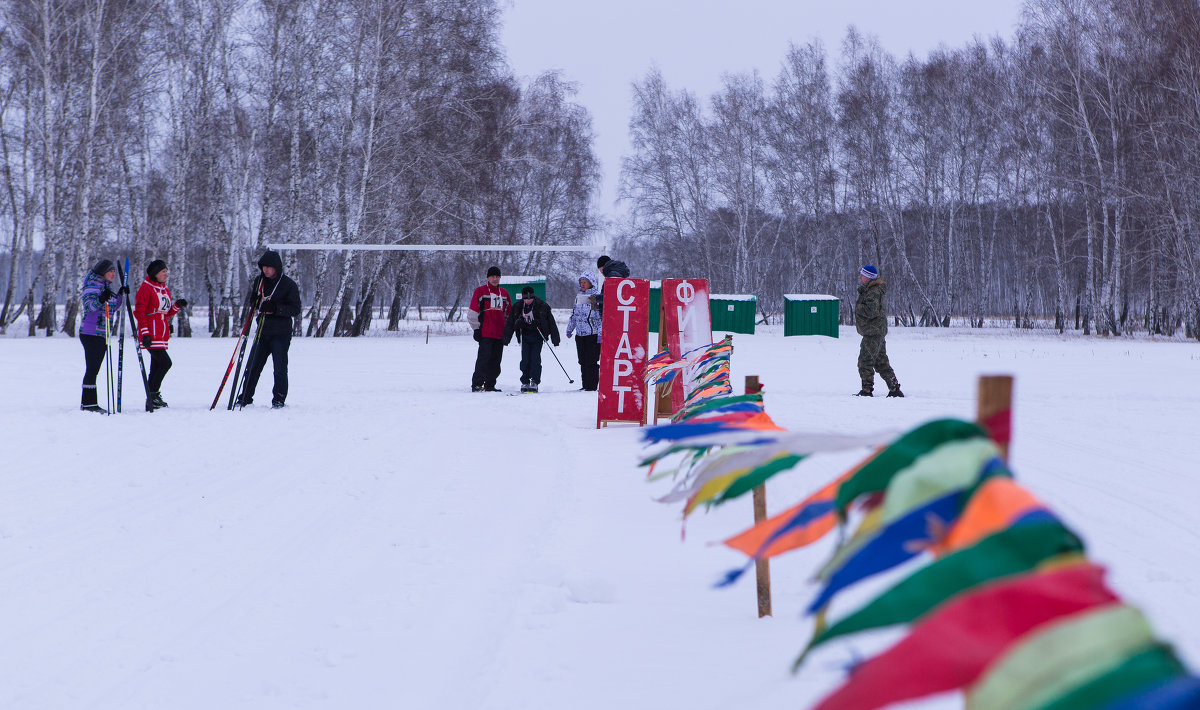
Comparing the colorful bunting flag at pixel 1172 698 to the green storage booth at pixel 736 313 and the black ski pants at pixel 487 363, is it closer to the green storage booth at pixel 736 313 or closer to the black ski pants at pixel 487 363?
the black ski pants at pixel 487 363

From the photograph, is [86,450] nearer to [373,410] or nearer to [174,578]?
[373,410]

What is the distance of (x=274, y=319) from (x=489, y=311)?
284cm

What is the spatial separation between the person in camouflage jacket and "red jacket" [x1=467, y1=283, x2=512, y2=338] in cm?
422

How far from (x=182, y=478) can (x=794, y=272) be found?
39343 millimetres

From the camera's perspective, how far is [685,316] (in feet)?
27.4

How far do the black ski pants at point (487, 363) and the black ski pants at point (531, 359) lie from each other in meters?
0.30

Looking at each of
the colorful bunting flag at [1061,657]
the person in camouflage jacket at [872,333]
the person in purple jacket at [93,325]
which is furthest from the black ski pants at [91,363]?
the colorful bunting flag at [1061,657]

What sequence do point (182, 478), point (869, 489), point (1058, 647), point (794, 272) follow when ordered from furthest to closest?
point (794, 272), point (182, 478), point (869, 489), point (1058, 647)

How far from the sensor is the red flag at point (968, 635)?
1.07 metres

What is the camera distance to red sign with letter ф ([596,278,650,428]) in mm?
8570

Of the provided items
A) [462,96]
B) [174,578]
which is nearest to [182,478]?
[174,578]

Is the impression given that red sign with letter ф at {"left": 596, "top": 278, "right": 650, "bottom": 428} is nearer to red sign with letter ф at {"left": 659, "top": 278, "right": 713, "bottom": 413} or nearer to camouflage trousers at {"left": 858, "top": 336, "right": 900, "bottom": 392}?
red sign with letter ф at {"left": 659, "top": 278, "right": 713, "bottom": 413}

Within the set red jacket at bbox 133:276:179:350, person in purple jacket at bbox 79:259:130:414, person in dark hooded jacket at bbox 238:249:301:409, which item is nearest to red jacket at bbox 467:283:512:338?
person in dark hooded jacket at bbox 238:249:301:409

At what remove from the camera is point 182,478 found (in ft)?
18.9
